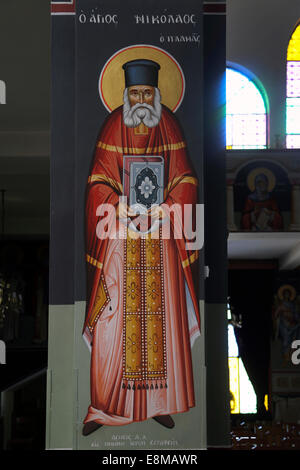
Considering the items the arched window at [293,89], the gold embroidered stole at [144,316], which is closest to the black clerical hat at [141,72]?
the gold embroidered stole at [144,316]

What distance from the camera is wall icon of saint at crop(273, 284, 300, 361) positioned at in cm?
1239

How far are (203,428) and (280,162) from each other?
7334mm

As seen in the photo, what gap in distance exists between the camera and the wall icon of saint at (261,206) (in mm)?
10430

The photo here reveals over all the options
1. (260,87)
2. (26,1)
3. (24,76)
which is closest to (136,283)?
(26,1)

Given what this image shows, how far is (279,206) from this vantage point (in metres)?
10.5

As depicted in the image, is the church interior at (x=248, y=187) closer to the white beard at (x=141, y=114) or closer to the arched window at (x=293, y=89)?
the arched window at (x=293, y=89)

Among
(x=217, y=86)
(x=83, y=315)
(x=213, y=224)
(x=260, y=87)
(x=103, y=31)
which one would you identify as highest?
(x=260, y=87)

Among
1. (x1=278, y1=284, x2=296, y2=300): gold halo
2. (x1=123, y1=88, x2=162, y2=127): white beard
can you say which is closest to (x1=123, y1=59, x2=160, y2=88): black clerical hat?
(x1=123, y1=88, x2=162, y2=127): white beard

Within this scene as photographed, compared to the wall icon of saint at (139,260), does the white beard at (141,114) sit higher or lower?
higher

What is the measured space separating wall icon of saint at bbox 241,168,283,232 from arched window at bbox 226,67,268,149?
95 cm

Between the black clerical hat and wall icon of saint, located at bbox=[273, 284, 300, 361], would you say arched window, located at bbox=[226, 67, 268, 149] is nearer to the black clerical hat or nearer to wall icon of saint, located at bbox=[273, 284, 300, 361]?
wall icon of saint, located at bbox=[273, 284, 300, 361]

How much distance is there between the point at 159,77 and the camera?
4.10 meters

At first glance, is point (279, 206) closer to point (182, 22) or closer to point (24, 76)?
point (24, 76)

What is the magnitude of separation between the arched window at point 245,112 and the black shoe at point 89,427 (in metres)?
8.09
